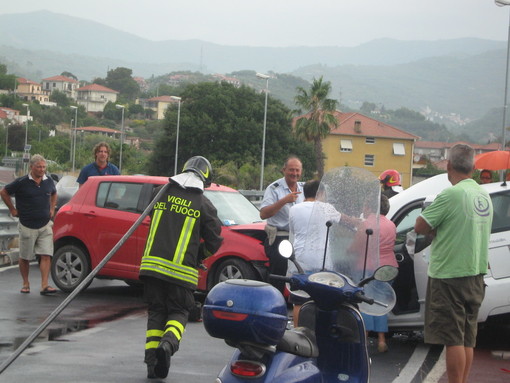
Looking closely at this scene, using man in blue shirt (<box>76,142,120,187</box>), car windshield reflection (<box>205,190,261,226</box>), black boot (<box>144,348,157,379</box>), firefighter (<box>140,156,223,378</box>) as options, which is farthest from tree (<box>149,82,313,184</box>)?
black boot (<box>144,348,157,379</box>)

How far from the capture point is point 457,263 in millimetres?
6301

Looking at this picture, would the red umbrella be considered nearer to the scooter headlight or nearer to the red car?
the red car

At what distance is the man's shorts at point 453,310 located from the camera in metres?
6.20

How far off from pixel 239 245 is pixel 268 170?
2259 inches

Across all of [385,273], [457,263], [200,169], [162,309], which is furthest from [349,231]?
[162,309]

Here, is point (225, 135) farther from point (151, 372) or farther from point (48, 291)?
point (151, 372)

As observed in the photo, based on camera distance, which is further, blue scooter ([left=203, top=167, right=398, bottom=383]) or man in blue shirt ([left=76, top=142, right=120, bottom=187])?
man in blue shirt ([left=76, top=142, right=120, bottom=187])

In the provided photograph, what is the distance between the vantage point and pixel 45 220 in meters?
11.7

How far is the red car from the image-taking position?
1113 centimetres

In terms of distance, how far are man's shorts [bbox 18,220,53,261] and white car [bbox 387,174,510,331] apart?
472 centimetres

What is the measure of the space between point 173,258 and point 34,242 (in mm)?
5325

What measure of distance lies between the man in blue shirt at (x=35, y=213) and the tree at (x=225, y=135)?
66465 millimetres

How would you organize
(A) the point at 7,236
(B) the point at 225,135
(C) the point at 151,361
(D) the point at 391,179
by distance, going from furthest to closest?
(B) the point at 225,135 < (A) the point at 7,236 < (D) the point at 391,179 < (C) the point at 151,361

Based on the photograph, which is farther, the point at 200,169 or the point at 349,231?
the point at 200,169
